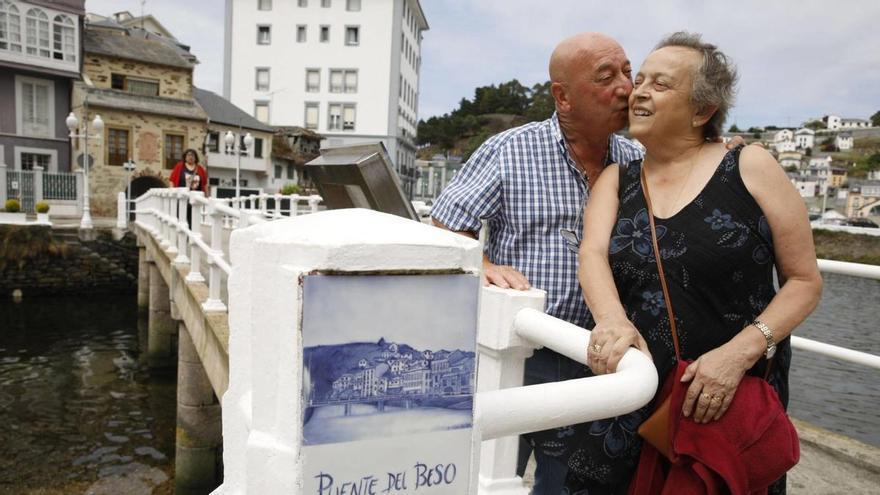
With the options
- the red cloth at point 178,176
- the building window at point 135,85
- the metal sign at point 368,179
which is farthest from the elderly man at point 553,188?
the building window at point 135,85

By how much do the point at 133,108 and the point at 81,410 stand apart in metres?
22.2

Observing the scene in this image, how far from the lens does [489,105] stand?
341 feet

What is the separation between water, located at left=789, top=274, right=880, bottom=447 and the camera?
32.5 feet

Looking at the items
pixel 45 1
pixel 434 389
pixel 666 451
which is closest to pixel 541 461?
pixel 666 451

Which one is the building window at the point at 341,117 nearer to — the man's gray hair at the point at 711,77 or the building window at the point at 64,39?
the building window at the point at 64,39

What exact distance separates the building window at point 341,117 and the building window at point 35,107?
19699 mm

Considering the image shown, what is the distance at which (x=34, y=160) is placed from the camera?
2858cm

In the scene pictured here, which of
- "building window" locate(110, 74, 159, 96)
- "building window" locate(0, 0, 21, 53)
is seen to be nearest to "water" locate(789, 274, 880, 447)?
"building window" locate(110, 74, 159, 96)

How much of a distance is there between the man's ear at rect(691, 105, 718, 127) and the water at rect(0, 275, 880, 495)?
26.0 ft

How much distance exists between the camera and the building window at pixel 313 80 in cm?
4603

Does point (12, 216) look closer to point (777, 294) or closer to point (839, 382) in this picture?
point (839, 382)

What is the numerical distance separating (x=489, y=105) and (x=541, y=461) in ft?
343

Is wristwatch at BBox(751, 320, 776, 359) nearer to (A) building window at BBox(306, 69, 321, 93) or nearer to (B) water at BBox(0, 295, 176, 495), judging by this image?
(B) water at BBox(0, 295, 176, 495)

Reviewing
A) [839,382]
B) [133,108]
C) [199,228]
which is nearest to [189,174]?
[199,228]
